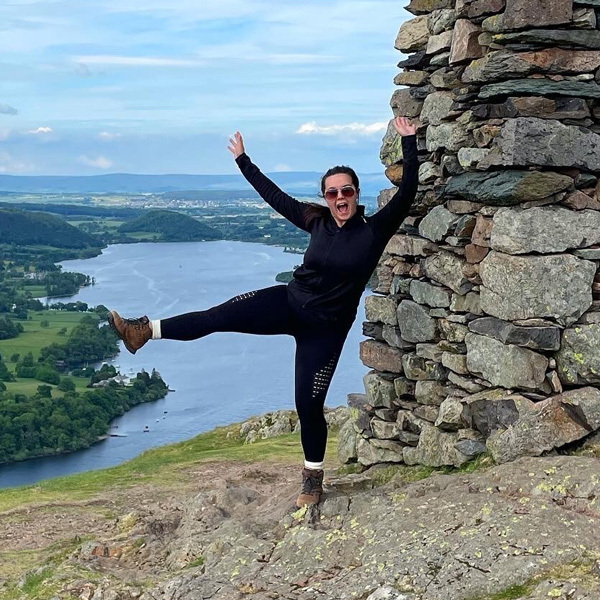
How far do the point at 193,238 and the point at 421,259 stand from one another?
619ft

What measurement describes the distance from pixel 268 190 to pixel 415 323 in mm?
2058

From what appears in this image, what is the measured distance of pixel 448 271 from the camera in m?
8.16

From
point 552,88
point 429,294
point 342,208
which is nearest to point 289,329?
point 342,208

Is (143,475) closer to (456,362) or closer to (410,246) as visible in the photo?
(410,246)

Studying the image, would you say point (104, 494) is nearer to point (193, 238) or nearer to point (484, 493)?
point (484, 493)

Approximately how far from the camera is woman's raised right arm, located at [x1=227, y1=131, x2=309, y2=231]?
7.56 m

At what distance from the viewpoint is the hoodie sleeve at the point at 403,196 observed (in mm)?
7023

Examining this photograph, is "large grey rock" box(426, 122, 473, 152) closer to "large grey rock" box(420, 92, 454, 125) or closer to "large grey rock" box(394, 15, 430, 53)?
"large grey rock" box(420, 92, 454, 125)

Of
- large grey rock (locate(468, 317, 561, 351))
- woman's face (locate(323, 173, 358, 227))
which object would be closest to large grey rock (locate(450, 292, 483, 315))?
large grey rock (locate(468, 317, 561, 351))

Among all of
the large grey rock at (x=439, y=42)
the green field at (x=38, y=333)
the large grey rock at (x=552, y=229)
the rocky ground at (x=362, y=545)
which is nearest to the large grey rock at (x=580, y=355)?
the rocky ground at (x=362, y=545)

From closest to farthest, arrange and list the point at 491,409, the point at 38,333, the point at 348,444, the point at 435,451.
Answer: the point at 491,409 → the point at 435,451 → the point at 348,444 → the point at 38,333

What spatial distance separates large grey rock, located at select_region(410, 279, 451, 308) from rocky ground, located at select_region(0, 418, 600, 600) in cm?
160

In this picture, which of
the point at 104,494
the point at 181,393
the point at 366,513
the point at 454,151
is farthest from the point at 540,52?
the point at 181,393

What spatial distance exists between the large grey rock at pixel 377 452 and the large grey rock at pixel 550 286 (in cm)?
225
